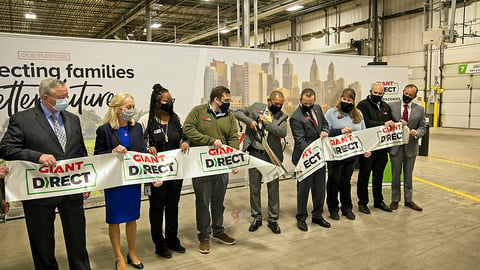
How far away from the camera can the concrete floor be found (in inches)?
121

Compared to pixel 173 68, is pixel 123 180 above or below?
below

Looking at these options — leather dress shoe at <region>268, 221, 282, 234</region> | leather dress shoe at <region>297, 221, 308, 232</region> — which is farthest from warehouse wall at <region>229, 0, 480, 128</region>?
leather dress shoe at <region>268, 221, 282, 234</region>

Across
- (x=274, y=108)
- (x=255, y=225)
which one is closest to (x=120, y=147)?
(x=274, y=108)

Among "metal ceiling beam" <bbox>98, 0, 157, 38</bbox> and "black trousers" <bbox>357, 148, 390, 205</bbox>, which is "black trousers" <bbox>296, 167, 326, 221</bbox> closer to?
"black trousers" <bbox>357, 148, 390, 205</bbox>

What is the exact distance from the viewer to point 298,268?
2967 millimetres

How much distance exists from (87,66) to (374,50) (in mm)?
12863

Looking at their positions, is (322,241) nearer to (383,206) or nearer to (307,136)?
(307,136)

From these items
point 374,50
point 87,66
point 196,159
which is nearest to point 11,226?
point 87,66

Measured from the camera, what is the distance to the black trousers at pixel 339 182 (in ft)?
13.3

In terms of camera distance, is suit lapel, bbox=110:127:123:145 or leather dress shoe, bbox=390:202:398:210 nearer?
suit lapel, bbox=110:127:123:145

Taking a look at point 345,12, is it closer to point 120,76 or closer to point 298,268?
point 120,76

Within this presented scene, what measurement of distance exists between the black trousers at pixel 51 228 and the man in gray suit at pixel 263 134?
1.76m

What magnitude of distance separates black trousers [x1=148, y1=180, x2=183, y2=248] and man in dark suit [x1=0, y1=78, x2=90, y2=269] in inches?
25.3

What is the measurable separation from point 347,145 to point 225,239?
1.75 metres
